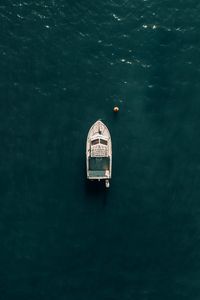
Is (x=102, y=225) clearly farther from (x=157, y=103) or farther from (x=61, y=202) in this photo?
(x=157, y=103)

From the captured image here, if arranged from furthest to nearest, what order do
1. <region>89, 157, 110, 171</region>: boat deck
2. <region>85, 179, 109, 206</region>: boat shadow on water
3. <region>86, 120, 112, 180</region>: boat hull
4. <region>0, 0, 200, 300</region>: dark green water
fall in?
<region>85, 179, 109, 206</region>: boat shadow on water < <region>0, 0, 200, 300</region>: dark green water < <region>89, 157, 110, 171</region>: boat deck < <region>86, 120, 112, 180</region>: boat hull

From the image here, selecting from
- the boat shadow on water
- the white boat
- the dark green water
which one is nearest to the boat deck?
the white boat

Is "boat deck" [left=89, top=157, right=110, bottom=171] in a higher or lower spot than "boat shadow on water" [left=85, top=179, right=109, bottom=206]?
higher

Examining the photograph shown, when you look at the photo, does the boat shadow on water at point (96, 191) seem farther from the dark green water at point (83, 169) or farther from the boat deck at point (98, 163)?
the boat deck at point (98, 163)

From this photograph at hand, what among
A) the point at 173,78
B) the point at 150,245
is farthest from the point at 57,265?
the point at 173,78

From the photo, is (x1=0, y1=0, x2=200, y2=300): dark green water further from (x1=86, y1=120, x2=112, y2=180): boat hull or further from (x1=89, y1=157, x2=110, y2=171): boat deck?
(x1=89, y1=157, x2=110, y2=171): boat deck

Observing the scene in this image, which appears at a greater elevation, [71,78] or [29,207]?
[71,78]

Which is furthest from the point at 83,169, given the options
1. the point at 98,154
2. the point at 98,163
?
the point at 98,154
